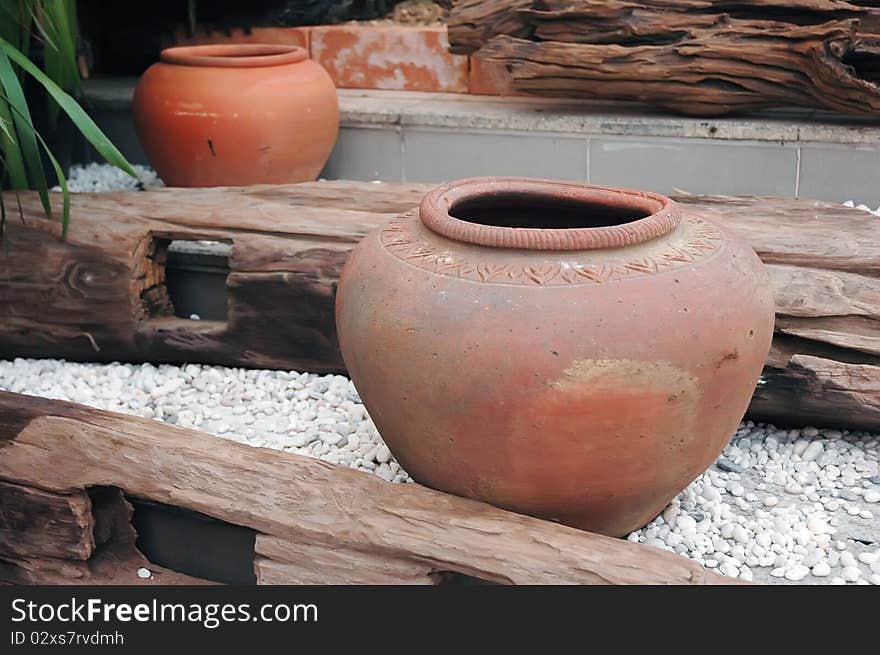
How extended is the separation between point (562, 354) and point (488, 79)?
2.74 metres

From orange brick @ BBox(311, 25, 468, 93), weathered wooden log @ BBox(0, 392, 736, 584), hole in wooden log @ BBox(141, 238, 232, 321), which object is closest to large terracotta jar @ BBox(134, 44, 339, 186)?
hole in wooden log @ BBox(141, 238, 232, 321)

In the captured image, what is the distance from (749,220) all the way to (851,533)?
0.85 meters

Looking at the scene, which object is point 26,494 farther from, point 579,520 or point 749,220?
point 749,220

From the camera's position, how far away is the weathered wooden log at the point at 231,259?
2.64 m

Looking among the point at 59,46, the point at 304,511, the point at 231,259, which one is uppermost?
the point at 59,46

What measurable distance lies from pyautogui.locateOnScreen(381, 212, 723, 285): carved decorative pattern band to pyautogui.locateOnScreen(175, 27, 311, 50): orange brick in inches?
109

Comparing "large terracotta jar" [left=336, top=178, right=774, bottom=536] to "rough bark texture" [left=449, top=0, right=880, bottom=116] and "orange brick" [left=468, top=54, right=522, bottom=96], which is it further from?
"orange brick" [left=468, top=54, right=522, bottom=96]

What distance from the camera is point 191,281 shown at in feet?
10.1

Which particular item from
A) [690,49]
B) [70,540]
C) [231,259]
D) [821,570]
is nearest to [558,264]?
[821,570]

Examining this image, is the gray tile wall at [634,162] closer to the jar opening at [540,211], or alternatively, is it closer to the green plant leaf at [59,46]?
the green plant leaf at [59,46]

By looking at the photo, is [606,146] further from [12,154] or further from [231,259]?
[12,154]

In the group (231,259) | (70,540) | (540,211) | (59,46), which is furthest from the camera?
(59,46)

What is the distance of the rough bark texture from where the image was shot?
3.23 metres

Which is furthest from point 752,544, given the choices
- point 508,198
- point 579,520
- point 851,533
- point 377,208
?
point 377,208
